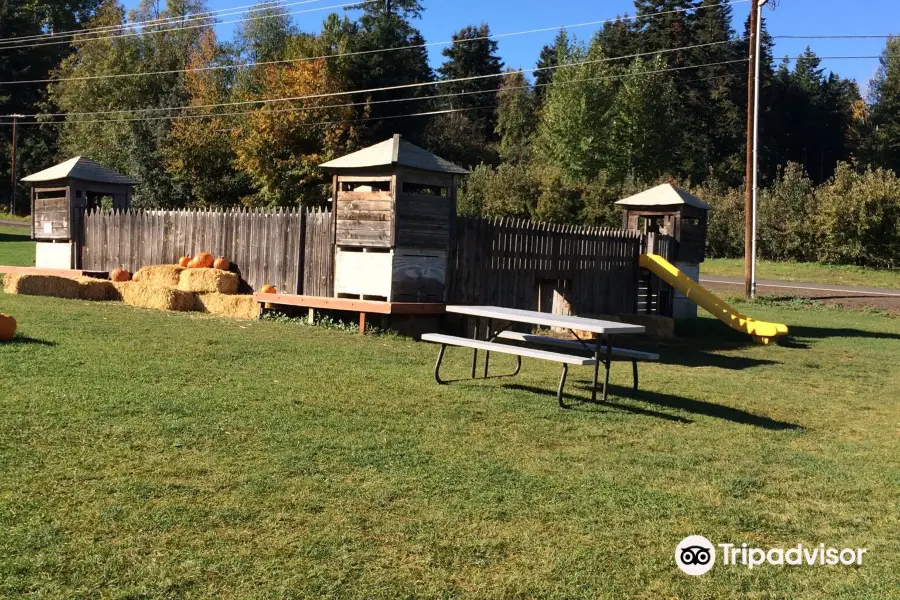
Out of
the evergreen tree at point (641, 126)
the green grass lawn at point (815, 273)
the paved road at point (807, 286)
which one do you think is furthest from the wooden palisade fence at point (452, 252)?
the evergreen tree at point (641, 126)

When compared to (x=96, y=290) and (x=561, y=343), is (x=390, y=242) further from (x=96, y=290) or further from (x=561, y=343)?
(x=96, y=290)

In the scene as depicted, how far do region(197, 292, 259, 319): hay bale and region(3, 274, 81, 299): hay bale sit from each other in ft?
9.14

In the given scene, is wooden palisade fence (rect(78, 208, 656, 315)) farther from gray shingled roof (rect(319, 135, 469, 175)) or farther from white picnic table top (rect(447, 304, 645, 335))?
white picnic table top (rect(447, 304, 645, 335))

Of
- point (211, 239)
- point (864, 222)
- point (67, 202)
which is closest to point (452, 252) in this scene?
point (211, 239)

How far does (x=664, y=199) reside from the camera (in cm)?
1923

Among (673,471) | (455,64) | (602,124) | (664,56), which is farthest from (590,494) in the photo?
(455,64)

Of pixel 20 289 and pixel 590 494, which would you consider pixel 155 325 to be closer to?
pixel 20 289

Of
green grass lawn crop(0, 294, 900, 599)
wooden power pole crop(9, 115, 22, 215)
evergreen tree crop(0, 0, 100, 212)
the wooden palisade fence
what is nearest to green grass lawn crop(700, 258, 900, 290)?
the wooden palisade fence

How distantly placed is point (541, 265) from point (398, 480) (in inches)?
415

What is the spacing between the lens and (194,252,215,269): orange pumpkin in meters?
17.0

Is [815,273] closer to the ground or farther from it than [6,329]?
farther from it

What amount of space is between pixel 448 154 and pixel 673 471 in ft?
189

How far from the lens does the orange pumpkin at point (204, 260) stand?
17.0 metres

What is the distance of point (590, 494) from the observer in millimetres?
5445
